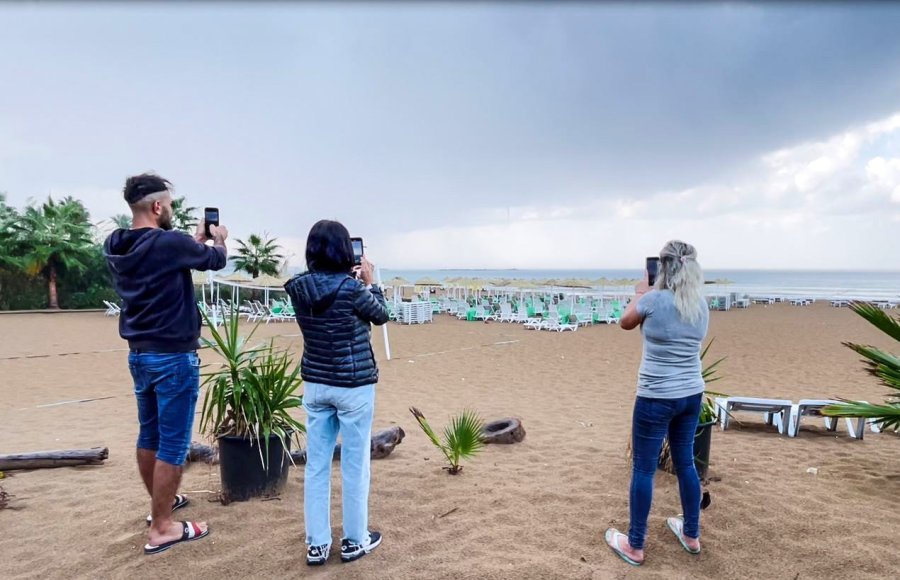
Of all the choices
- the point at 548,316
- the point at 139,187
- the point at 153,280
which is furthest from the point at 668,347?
the point at 548,316

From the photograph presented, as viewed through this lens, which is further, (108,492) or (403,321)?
(403,321)

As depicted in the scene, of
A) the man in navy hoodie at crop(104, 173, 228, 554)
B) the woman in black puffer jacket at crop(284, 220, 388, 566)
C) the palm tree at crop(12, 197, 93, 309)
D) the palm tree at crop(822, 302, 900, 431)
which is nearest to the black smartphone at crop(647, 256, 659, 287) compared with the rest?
the woman in black puffer jacket at crop(284, 220, 388, 566)

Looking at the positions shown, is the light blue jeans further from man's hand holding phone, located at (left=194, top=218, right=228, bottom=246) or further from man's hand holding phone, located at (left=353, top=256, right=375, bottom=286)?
man's hand holding phone, located at (left=194, top=218, right=228, bottom=246)

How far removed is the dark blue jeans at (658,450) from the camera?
2.40 meters

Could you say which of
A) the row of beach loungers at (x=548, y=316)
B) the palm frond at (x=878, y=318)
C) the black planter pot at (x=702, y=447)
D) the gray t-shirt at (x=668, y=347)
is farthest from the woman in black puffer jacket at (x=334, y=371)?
the row of beach loungers at (x=548, y=316)

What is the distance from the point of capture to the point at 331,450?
243 centimetres

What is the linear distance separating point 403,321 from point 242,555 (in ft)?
56.1

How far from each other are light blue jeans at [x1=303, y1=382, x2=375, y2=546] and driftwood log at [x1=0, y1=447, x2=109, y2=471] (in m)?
2.39

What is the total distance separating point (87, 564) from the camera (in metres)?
2.46

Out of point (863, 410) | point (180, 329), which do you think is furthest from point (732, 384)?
point (180, 329)

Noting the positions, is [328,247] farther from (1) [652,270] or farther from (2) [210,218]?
(1) [652,270]

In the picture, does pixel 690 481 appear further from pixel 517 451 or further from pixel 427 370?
pixel 427 370

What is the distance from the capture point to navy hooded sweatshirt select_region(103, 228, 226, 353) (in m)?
2.35

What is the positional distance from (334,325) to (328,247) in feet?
1.13
